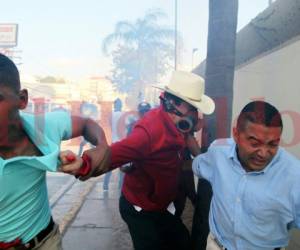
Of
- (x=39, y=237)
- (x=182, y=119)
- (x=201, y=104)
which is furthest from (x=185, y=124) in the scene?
(x=39, y=237)

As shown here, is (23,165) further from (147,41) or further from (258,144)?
(147,41)

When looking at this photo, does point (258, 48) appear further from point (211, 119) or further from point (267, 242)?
point (267, 242)

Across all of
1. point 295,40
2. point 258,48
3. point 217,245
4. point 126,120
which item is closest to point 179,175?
point 217,245

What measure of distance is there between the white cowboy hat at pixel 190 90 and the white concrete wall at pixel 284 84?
735 millimetres

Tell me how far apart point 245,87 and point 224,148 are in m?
2.65

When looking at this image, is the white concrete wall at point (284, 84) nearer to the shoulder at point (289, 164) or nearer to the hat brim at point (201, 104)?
the hat brim at point (201, 104)

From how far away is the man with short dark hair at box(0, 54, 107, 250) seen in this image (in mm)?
1986

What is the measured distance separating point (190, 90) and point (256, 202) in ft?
3.90

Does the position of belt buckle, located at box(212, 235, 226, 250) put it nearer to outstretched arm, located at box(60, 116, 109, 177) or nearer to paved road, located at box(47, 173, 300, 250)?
outstretched arm, located at box(60, 116, 109, 177)

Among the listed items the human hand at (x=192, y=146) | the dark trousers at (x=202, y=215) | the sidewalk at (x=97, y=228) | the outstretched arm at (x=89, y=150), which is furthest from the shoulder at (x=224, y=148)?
the sidewalk at (x=97, y=228)

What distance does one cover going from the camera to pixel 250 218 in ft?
7.53

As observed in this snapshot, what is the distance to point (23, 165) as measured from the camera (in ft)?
6.64

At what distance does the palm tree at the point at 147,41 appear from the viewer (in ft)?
89.4

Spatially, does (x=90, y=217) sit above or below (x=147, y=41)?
below
